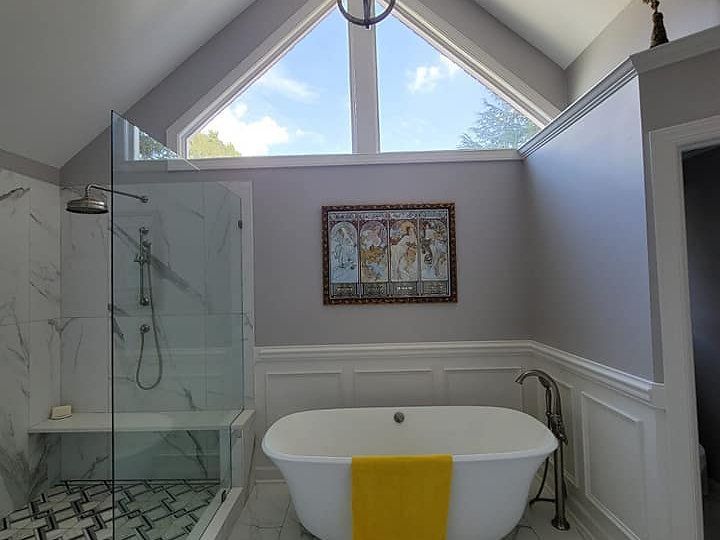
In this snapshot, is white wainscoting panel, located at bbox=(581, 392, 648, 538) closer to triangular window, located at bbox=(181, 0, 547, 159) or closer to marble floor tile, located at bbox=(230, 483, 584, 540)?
marble floor tile, located at bbox=(230, 483, 584, 540)

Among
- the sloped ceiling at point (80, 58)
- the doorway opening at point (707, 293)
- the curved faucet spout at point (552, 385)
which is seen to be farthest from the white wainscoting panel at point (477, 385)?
the sloped ceiling at point (80, 58)

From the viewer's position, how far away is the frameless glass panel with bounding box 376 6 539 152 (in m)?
2.90

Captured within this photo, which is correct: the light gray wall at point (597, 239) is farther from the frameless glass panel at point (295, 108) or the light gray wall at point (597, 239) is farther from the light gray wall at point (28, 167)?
the light gray wall at point (28, 167)

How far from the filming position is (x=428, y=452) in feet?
8.14

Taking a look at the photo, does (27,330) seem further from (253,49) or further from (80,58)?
(253,49)

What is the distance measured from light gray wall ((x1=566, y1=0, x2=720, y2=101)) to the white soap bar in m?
4.17

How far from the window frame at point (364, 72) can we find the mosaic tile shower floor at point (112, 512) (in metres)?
2.26

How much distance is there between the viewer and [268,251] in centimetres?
279

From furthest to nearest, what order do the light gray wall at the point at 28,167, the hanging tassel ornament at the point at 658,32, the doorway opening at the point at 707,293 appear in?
the doorway opening at the point at 707,293 < the light gray wall at the point at 28,167 < the hanging tassel ornament at the point at 658,32

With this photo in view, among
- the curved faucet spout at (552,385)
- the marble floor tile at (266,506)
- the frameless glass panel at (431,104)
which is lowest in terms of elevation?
the marble floor tile at (266,506)

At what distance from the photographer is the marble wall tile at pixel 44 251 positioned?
2588 millimetres

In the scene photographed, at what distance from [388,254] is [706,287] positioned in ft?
6.73

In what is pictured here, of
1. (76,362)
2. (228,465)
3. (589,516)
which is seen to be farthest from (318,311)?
(589,516)

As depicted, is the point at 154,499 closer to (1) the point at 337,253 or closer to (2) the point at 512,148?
(1) the point at 337,253
